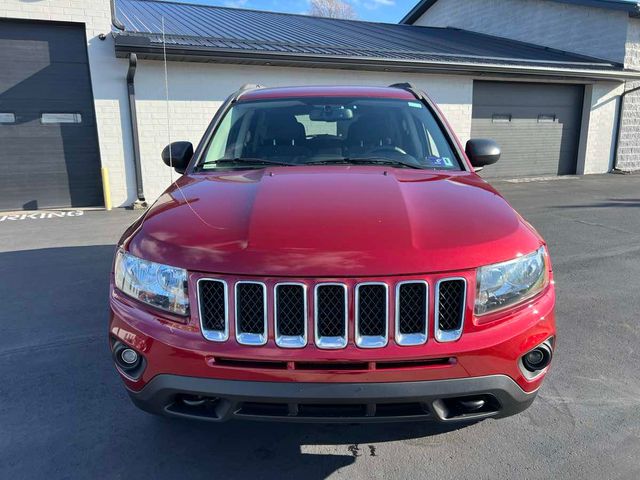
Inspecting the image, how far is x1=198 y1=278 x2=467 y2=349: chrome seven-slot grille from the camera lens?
6.12ft

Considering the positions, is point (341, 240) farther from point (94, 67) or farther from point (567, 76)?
point (567, 76)

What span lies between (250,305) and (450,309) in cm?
80

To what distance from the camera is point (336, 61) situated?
11531 millimetres

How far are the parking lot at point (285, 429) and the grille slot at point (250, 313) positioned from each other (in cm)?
86

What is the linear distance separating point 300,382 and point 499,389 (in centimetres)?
81

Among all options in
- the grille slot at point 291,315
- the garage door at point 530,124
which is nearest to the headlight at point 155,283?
the grille slot at point 291,315

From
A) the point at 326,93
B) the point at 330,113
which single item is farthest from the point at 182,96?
the point at 330,113

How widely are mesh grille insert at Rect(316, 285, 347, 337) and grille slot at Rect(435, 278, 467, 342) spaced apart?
381 millimetres

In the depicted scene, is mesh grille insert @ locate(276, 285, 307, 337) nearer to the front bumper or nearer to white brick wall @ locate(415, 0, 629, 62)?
the front bumper

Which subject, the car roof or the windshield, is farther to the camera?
the car roof

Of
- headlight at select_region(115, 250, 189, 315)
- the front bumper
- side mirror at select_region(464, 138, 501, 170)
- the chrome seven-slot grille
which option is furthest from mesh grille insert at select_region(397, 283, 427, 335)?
side mirror at select_region(464, 138, 501, 170)

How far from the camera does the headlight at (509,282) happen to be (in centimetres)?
195

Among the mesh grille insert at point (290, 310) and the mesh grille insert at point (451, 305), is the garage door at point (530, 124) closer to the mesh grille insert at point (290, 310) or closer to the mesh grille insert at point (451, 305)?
the mesh grille insert at point (451, 305)

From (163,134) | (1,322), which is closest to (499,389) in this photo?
(1,322)
